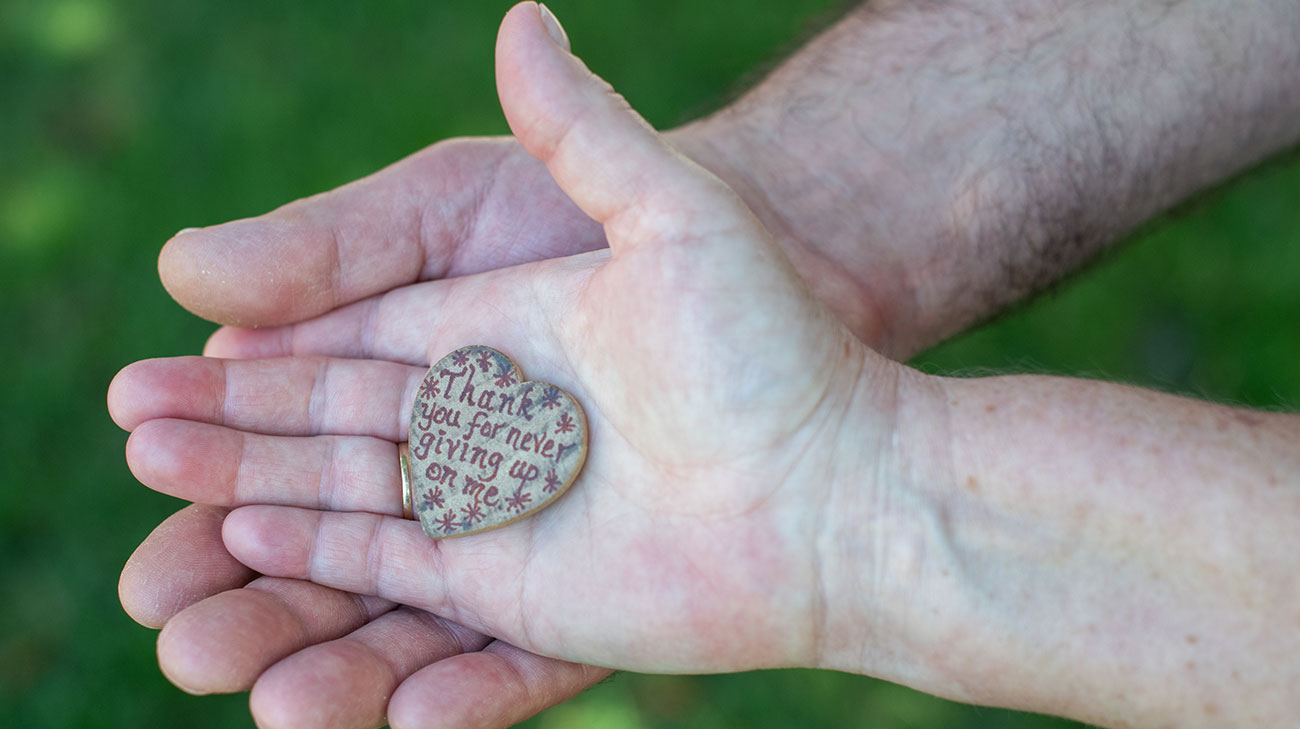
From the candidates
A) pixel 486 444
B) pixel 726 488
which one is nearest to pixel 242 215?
pixel 486 444

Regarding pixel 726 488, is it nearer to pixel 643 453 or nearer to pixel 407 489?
pixel 643 453

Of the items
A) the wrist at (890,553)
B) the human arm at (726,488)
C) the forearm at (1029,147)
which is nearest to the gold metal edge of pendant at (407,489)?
the human arm at (726,488)

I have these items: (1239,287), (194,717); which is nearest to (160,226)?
(194,717)

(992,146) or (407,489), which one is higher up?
(992,146)

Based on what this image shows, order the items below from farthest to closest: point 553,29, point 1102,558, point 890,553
Answer: 1. point 553,29
2. point 890,553
3. point 1102,558

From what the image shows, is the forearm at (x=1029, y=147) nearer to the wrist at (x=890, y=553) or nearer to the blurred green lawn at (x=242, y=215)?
the blurred green lawn at (x=242, y=215)

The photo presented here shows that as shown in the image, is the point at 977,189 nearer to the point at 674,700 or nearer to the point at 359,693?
the point at 674,700

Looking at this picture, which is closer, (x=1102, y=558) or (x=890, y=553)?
(x=1102, y=558)
